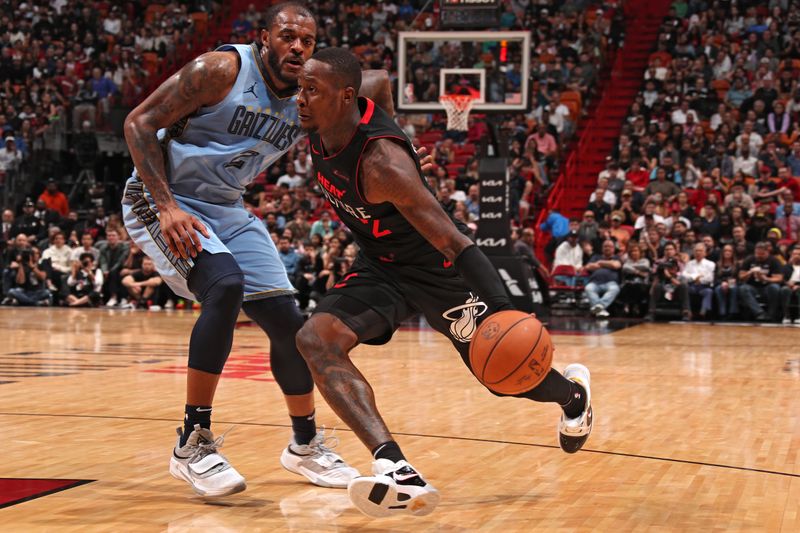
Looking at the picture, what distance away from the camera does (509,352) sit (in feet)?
11.6

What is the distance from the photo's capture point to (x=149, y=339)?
35.6 feet

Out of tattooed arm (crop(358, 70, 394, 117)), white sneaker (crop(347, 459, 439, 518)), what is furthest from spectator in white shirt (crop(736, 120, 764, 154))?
white sneaker (crop(347, 459, 439, 518))

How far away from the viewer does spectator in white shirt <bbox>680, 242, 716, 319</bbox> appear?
14461 mm

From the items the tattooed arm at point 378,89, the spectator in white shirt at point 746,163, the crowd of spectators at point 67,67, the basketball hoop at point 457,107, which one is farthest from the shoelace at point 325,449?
the crowd of spectators at point 67,67

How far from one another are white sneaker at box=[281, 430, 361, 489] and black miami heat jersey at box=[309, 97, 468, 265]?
2.66ft

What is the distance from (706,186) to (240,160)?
1262 cm

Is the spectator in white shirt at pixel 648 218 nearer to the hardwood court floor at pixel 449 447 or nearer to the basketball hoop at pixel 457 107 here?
the basketball hoop at pixel 457 107

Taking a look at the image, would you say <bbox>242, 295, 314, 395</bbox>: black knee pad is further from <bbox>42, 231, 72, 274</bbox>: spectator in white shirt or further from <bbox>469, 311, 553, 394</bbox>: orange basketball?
<bbox>42, 231, 72, 274</bbox>: spectator in white shirt

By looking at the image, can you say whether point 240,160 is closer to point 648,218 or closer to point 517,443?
point 517,443

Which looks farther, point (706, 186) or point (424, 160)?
point (706, 186)

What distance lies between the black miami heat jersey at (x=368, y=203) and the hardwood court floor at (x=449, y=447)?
0.92 meters

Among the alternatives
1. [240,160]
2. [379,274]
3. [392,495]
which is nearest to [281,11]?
[240,160]

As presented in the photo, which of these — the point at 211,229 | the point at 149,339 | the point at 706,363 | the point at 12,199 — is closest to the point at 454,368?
the point at 706,363

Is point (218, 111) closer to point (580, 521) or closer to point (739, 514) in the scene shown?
point (580, 521)
